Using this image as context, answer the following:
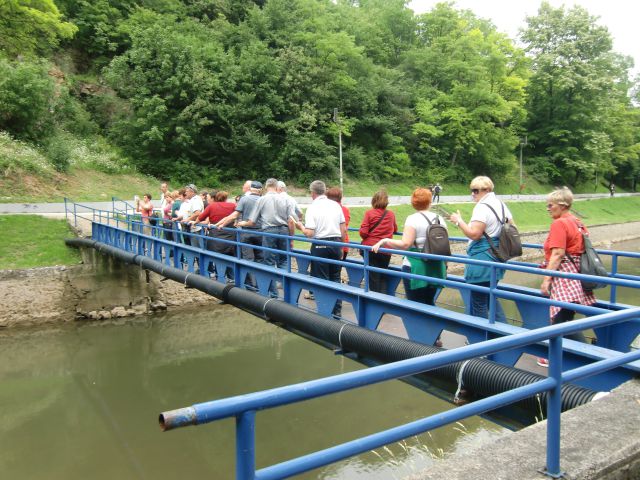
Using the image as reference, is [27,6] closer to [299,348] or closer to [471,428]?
[299,348]

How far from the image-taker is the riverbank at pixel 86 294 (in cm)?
1288

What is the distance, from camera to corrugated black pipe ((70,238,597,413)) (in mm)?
3100

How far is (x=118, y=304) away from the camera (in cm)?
1411

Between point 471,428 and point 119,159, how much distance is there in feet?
78.9

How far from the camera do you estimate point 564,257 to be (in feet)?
12.5

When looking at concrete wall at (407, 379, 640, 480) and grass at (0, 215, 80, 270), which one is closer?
concrete wall at (407, 379, 640, 480)

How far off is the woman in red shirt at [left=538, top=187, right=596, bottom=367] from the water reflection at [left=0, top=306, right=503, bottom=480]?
3.39 meters

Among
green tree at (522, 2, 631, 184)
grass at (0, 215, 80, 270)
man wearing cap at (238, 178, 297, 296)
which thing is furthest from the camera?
green tree at (522, 2, 631, 184)

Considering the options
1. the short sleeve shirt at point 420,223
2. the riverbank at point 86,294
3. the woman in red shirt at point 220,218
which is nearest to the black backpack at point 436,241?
the short sleeve shirt at point 420,223

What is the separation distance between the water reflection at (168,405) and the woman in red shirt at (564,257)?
3389mm

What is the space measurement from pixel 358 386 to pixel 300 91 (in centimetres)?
3047

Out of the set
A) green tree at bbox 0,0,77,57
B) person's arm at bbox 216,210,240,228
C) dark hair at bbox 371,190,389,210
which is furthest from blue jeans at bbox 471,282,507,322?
green tree at bbox 0,0,77,57

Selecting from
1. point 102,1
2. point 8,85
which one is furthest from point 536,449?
point 102,1

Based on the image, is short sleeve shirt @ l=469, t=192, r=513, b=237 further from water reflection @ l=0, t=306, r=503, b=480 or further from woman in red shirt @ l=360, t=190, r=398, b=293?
water reflection @ l=0, t=306, r=503, b=480
